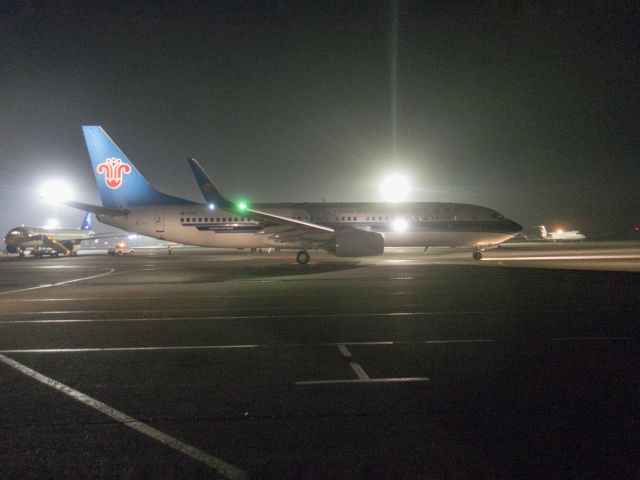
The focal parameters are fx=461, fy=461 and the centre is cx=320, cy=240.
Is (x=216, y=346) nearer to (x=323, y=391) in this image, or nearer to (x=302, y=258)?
(x=323, y=391)

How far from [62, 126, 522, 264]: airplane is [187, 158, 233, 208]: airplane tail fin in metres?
2.31

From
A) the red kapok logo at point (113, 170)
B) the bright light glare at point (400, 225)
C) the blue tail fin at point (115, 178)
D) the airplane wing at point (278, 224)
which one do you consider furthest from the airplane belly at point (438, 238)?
the red kapok logo at point (113, 170)

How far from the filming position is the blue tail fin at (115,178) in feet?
98.9

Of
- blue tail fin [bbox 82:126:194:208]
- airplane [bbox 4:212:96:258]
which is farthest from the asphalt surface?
airplane [bbox 4:212:96:258]

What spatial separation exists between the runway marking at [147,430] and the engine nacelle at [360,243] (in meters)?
18.4

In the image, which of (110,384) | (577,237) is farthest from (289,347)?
(577,237)

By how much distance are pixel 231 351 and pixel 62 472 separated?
11.7 ft

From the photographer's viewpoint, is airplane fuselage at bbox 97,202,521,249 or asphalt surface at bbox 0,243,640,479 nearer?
asphalt surface at bbox 0,243,640,479

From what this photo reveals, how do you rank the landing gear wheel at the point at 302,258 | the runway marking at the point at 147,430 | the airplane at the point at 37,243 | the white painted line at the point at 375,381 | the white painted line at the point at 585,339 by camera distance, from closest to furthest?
1. the runway marking at the point at 147,430
2. the white painted line at the point at 375,381
3. the white painted line at the point at 585,339
4. the landing gear wheel at the point at 302,258
5. the airplane at the point at 37,243

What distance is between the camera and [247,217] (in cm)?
2797

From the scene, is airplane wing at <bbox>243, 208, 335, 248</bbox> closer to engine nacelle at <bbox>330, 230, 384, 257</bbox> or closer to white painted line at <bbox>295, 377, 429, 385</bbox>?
engine nacelle at <bbox>330, 230, 384, 257</bbox>

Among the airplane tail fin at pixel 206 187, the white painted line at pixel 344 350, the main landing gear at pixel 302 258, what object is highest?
the airplane tail fin at pixel 206 187

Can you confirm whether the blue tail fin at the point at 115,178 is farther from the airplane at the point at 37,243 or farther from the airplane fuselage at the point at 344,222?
the airplane at the point at 37,243

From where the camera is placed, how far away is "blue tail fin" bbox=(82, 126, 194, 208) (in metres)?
30.2
